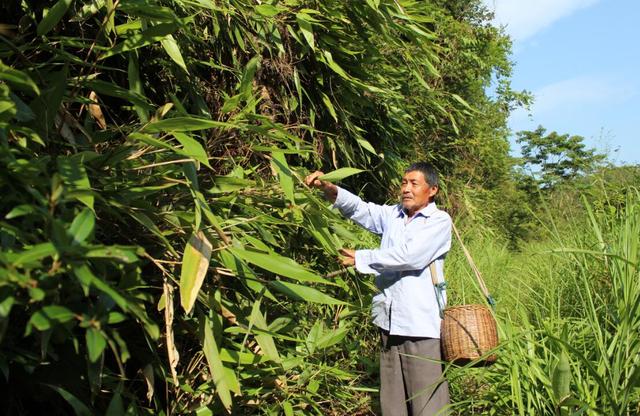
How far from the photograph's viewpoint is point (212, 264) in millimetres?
2174

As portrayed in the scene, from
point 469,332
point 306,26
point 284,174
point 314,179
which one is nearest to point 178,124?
point 284,174

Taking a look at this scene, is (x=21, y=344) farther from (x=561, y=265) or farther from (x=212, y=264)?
(x=561, y=265)

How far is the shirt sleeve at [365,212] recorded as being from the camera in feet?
11.1

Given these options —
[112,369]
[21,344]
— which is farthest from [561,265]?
[21,344]

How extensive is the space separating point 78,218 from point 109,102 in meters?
1.30

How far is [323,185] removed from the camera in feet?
Result: 10.5

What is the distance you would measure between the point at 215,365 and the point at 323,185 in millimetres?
1409

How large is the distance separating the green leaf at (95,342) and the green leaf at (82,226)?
0.20 metres

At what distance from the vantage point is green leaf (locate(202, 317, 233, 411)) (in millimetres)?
1946

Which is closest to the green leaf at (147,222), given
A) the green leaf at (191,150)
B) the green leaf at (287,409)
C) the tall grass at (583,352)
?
the green leaf at (191,150)

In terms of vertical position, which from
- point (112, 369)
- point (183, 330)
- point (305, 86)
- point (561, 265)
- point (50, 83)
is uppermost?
point (305, 86)

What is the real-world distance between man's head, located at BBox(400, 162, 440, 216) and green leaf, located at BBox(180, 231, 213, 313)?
153cm

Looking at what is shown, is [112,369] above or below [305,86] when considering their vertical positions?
below

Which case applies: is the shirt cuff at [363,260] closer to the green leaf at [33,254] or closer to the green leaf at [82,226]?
the green leaf at [82,226]
